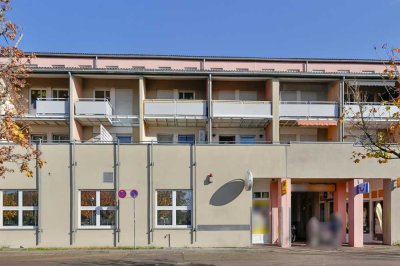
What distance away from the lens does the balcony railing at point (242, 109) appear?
3005cm

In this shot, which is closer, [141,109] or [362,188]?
[362,188]

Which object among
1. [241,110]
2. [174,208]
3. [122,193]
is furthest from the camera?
[241,110]

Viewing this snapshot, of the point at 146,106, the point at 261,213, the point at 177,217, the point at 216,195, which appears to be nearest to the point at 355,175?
the point at 261,213

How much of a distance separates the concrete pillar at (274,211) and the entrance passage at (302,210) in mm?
1148

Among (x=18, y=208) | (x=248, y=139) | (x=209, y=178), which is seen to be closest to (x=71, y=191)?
(x=18, y=208)

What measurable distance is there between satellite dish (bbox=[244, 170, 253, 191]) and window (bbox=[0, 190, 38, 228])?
1011 centimetres

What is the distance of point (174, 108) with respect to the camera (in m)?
30.0

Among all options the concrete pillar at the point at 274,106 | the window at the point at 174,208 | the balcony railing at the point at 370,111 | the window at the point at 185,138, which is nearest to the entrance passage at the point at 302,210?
the balcony railing at the point at 370,111

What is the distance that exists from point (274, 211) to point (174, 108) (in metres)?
9.37

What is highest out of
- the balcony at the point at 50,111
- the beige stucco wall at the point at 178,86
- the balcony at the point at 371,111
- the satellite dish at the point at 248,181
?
the beige stucco wall at the point at 178,86

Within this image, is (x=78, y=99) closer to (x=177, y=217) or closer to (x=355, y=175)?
(x=177, y=217)

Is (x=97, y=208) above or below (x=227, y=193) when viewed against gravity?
below

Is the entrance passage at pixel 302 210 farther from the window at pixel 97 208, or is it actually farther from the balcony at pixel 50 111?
the balcony at pixel 50 111

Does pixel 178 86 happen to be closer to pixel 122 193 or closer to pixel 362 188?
pixel 122 193
